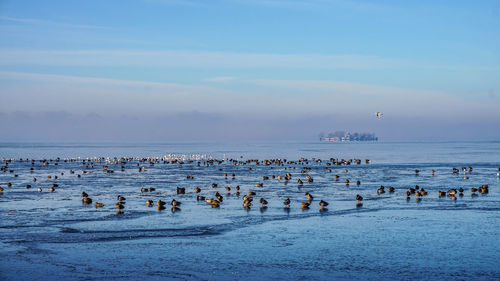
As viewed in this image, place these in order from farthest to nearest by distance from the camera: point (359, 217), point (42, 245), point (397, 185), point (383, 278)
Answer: point (397, 185) < point (359, 217) < point (42, 245) < point (383, 278)

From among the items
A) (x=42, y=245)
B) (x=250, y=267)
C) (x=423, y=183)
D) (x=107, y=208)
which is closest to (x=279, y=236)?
(x=250, y=267)

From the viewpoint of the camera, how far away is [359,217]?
3144cm

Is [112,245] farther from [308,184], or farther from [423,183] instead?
[423,183]

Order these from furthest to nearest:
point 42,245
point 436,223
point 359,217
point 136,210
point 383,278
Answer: point 136,210
point 359,217
point 436,223
point 42,245
point 383,278

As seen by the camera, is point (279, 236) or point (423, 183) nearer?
point (279, 236)

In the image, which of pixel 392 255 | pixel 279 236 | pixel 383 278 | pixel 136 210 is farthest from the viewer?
pixel 136 210

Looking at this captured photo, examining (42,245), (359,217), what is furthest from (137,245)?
(359,217)

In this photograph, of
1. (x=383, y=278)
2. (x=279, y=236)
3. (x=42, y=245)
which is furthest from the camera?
(x=279, y=236)

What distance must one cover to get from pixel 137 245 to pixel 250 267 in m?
6.10

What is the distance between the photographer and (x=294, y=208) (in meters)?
35.4

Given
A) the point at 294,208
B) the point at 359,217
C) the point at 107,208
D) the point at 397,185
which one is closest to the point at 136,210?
the point at 107,208

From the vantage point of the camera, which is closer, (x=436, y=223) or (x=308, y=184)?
(x=436, y=223)

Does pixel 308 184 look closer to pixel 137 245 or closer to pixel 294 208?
pixel 294 208

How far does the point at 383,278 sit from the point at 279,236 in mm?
7757
